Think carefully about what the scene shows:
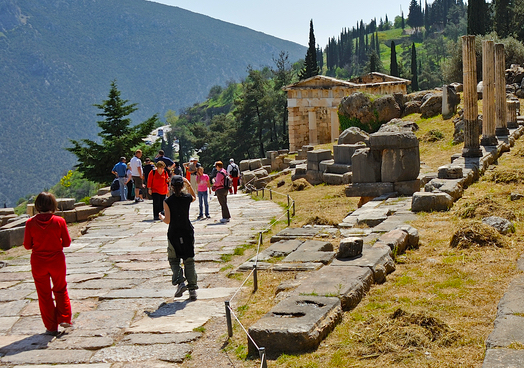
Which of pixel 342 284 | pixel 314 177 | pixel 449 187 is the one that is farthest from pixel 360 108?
pixel 342 284

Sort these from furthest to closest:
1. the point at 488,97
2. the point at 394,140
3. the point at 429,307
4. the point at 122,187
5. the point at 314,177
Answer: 1. the point at 314,177
2. the point at 122,187
3. the point at 488,97
4. the point at 394,140
5. the point at 429,307

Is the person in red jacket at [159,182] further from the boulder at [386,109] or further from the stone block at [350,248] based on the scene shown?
the boulder at [386,109]

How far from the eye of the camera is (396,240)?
900 centimetres

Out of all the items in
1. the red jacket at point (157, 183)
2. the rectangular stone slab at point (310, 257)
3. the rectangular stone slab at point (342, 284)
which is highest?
the red jacket at point (157, 183)

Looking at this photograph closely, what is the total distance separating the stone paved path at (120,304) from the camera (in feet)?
20.7

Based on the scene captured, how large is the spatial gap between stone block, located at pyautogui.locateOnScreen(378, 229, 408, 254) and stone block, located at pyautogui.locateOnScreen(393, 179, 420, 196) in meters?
5.16

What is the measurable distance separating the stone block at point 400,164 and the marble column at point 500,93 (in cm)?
952

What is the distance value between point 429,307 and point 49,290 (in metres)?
4.21

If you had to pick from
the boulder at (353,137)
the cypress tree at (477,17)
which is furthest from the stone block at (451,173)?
the cypress tree at (477,17)

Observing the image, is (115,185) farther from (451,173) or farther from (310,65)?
(310,65)

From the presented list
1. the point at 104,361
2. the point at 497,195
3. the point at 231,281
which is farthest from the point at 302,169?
the point at 104,361

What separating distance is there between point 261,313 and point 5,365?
277 cm

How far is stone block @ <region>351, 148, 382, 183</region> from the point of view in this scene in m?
14.8

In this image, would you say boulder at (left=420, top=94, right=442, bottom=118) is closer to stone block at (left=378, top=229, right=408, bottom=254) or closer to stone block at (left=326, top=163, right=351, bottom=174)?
stone block at (left=326, top=163, right=351, bottom=174)
